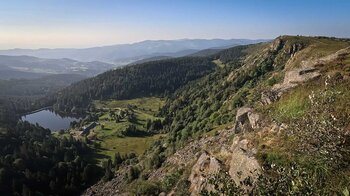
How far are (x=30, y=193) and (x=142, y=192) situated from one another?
7988cm

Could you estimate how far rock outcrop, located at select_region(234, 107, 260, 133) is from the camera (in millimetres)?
49106

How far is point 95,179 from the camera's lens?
14412 centimetres

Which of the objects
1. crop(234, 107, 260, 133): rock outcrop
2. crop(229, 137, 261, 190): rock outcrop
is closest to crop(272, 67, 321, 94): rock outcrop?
crop(234, 107, 260, 133): rock outcrop

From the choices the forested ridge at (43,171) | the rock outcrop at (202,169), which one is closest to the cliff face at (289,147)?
the rock outcrop at (202,169)

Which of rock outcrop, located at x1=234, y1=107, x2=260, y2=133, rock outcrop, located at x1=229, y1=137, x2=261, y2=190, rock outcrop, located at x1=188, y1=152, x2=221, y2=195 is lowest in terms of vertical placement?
rock outcrop, located at x1=188, y1=152, x2=221, y2=195

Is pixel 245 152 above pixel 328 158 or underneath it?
Answer: underneath

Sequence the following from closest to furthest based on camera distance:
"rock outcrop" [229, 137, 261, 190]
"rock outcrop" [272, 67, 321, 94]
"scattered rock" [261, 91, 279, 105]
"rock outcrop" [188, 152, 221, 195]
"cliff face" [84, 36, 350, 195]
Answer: "cliff face" [84, 36, 350, 195] → "rock outcrop" [229, 137, 261, 190] → "rock outcrop" [188, 152, 221, 195] → "rock outcrop" [272, 67, 321, 94] → "scattered rock" [261, 91, 279, 105]

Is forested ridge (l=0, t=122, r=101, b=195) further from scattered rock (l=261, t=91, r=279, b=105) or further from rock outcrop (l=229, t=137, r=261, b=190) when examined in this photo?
rock outcrop (l=229, t=137, r=261, b=190)

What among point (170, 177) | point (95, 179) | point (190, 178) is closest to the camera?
point (190, 178)

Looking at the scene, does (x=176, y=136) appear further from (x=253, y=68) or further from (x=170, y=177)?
(x=170, y=177)

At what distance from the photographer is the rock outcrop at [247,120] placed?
Result: 49.1 m

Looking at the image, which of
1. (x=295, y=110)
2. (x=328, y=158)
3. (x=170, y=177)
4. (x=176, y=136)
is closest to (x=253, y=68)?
(x=176, y=136)

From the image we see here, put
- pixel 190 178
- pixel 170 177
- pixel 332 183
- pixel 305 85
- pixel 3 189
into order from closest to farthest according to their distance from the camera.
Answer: pixel 332 183 < pixel 305 85 < pixel 190 178 < pixel 170 177 < pixel 3 189

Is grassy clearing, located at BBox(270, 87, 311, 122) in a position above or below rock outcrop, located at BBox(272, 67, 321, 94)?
below
